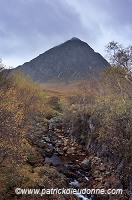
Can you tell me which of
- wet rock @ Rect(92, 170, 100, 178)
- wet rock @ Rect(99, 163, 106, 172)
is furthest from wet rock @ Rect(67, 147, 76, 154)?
wet rock @ Rect(92, 170, 100, 178)

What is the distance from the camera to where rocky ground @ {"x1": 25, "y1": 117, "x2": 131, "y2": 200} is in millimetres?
20786

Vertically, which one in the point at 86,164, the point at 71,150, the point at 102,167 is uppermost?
the point at 71,150

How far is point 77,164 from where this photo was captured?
27.2 metres

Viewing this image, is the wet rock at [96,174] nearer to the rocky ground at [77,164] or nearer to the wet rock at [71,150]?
the rocky ground at [77,164]

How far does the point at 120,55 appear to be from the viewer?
33062mm

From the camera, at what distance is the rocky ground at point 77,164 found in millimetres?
20786

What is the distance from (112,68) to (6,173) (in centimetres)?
2538

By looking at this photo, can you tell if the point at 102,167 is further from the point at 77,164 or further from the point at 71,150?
the point at 71,150

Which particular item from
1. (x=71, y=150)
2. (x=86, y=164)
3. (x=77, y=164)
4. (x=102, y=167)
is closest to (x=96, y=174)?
(x=102, y=167)


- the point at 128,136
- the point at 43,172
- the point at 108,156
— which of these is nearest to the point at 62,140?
the point at 108,156

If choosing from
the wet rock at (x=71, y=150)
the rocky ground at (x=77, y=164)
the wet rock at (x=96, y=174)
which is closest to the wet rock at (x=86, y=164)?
the rocky ground at (x=77, y=164)

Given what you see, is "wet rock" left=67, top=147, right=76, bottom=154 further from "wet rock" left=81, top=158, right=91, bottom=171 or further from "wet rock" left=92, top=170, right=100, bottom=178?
"wet rock" left=92, top=170, right=100, bottom=178

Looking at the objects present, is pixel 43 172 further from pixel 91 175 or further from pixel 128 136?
pixel 128 136

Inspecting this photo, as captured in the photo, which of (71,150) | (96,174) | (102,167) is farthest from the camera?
(71,150)
